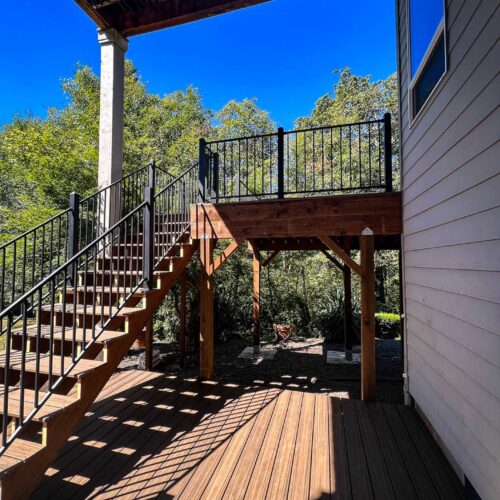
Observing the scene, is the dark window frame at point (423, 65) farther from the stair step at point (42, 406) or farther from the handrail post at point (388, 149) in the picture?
the stair step at point (42, 406)

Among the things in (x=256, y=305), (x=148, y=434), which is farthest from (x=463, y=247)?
(x=256, y=305)

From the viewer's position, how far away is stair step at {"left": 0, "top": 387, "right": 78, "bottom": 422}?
184 cm

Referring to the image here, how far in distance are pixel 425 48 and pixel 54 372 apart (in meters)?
4.04

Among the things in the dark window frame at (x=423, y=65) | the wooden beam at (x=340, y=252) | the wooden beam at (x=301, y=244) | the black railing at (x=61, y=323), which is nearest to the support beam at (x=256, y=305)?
the wooden beam at (x=301, y=244)

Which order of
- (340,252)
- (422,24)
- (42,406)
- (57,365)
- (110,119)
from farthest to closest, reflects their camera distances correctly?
(110,119) < (340,252) < (422,24) < (57,365) < (42,406)

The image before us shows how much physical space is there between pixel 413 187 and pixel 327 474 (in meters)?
2.69

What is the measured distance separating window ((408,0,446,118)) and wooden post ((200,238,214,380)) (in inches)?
115

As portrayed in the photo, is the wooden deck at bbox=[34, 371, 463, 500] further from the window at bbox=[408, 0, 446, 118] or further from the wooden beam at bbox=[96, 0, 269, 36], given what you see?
the wooden beam at bbox=[96, 0, 269, 36]

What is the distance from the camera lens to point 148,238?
3055 millimetres

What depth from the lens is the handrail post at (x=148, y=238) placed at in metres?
3.04

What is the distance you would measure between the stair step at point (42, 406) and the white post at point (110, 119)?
2.51m

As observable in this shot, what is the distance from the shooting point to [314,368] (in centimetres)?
549

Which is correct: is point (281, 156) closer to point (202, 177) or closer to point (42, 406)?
point (202, 177)

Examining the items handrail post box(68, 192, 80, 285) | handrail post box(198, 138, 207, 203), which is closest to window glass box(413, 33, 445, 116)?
handrail post box(198, 138, 207, 203)
